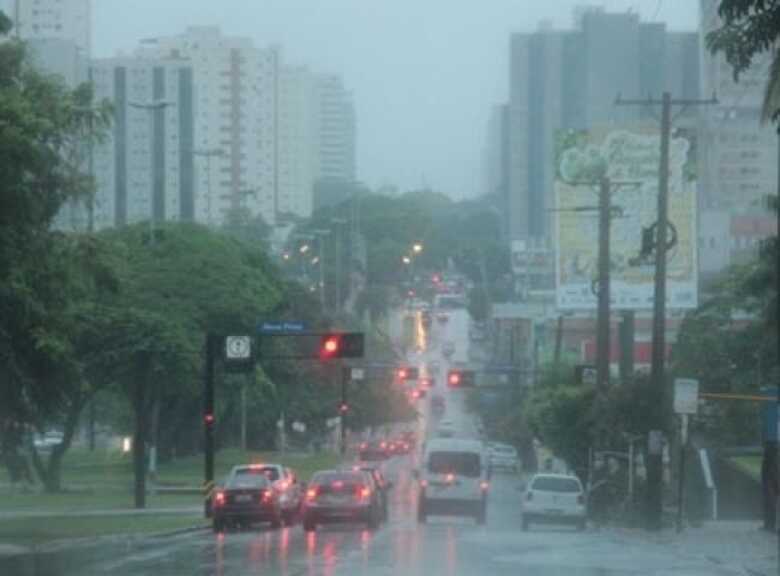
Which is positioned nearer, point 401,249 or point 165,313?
point 165,313

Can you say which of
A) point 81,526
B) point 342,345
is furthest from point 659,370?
point 81,526

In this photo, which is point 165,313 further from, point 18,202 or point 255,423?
point 18,202

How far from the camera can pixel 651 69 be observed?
163 m

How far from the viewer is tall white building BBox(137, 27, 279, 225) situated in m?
156

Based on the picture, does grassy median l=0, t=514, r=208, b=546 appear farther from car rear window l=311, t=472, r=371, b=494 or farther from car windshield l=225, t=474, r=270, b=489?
car rear window l=311, t=472, r=371, b=494

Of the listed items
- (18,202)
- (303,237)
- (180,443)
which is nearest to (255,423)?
(180,443)

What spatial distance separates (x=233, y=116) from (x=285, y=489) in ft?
384

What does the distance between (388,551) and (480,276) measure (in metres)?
121

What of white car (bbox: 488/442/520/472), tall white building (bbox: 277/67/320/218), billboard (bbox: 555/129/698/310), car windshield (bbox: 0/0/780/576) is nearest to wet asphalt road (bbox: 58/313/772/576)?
car windshield (bbox: 0/0/780/576)

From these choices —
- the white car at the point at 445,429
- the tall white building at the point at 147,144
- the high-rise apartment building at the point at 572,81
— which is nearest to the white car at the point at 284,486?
the white car at the point at 445,429

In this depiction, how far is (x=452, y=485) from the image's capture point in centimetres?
5216

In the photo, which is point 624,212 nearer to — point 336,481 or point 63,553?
point 336,481

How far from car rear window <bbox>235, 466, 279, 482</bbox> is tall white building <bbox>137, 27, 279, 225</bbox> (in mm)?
95433

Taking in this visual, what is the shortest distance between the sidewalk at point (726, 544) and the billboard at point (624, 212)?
20559 mm
